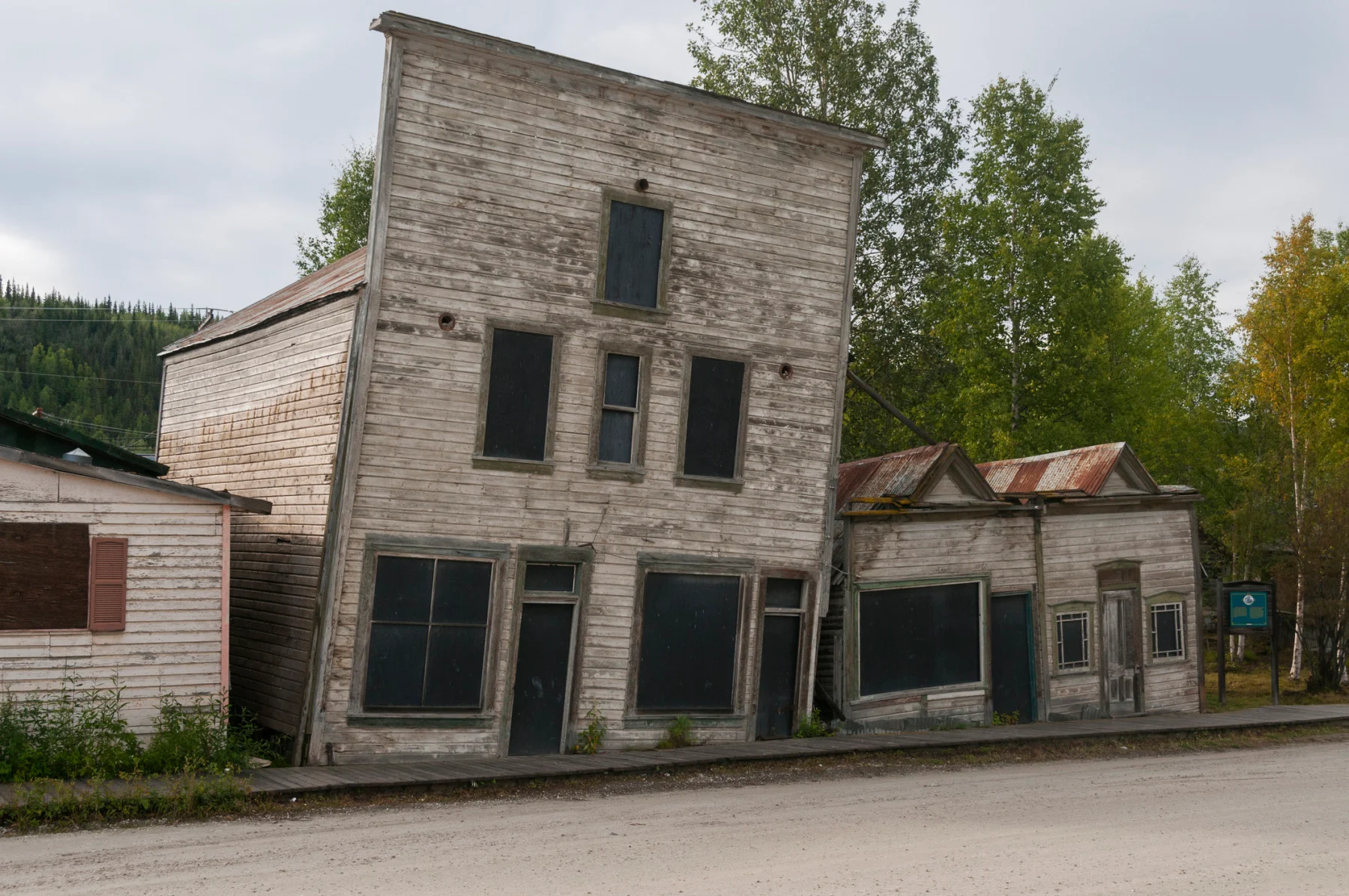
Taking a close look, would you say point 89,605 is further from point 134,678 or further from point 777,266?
point 777,266

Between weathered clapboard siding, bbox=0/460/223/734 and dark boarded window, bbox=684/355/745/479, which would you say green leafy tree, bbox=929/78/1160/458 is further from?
weathered clapboard siding, bbox=0/460/223/734

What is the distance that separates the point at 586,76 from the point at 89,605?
8.72 metres

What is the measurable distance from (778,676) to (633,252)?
6.47m

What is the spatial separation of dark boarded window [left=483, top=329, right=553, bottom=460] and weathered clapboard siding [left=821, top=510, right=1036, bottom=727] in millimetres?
5534

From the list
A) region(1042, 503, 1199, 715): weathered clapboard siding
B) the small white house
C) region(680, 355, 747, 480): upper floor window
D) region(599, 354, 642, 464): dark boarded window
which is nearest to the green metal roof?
the small white house

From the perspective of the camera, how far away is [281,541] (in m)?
15.8

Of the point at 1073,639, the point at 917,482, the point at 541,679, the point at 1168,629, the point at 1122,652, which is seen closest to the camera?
the point at 541,679

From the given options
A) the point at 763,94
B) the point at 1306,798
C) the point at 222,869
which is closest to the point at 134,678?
the point at 222,869

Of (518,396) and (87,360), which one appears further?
(87,360)

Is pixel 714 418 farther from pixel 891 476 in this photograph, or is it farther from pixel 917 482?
pixel 891 476

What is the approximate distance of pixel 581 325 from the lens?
15.9 m

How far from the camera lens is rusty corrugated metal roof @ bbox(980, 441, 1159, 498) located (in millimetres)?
20969

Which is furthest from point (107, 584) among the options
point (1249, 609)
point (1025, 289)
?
point (1025, 289)

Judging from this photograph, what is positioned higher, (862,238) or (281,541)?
(862,238)
